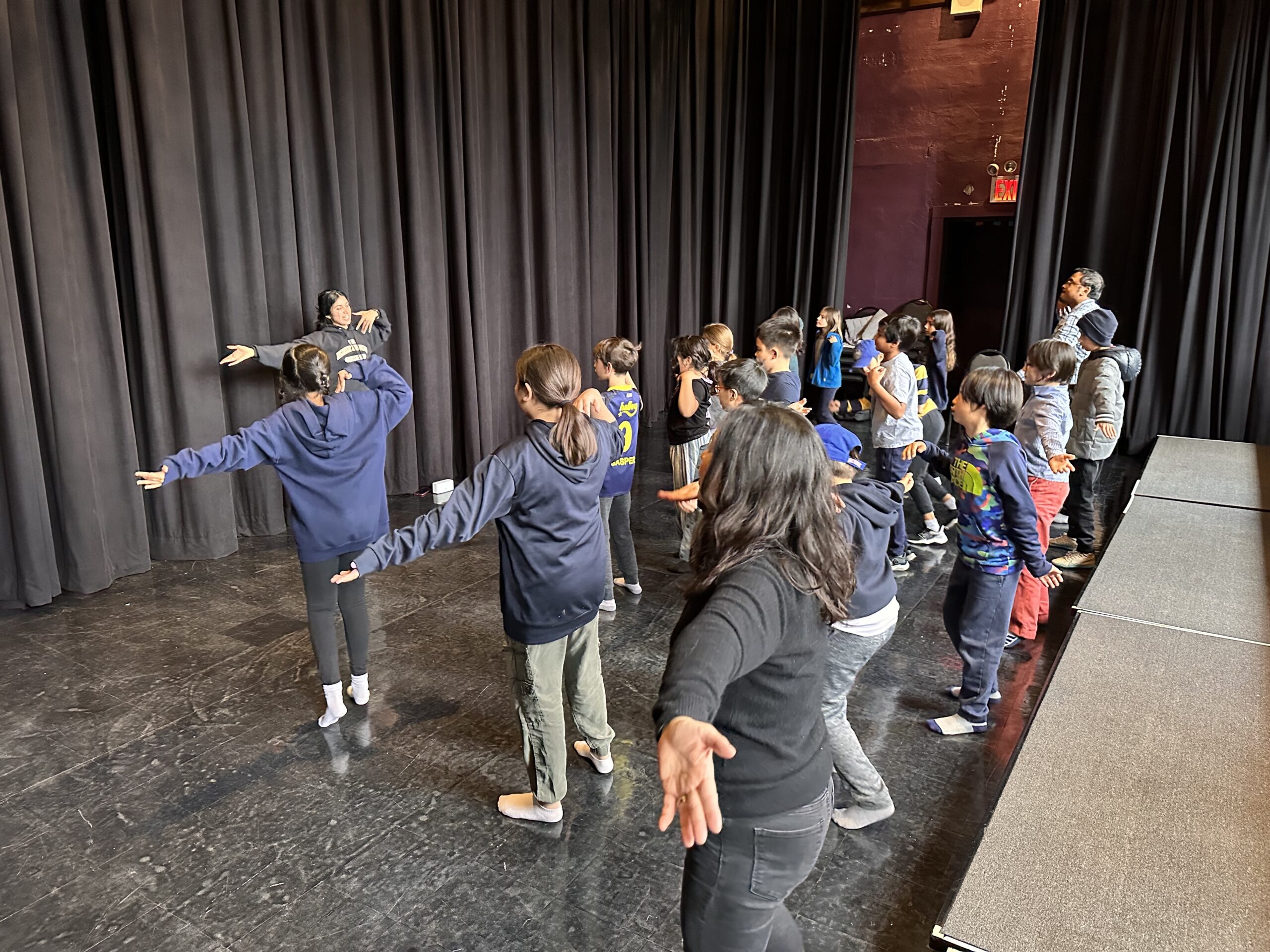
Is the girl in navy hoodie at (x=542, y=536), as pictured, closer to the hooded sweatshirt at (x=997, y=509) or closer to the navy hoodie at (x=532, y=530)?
the navy hoodie at (x=532, y=530)

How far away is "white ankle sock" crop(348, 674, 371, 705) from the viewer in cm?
345

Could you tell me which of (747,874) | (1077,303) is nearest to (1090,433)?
(1077,303)

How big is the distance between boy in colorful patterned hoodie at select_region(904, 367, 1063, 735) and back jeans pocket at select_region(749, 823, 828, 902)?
5.87ft

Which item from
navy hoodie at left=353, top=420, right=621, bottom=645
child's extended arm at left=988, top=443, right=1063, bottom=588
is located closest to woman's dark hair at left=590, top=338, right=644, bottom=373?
navy hoodie at left=353, top=420, right=621, bottom=645

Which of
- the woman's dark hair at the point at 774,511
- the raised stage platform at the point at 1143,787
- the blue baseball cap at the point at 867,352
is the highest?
the woman's dark hair at the point at 774,511

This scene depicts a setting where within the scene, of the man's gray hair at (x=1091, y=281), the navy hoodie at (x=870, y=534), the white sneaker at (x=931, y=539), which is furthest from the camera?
the man's gray hair at (x=1091, y=281)

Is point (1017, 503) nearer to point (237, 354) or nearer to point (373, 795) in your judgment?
point (373, 795)

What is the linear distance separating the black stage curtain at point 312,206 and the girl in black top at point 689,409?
2.49 m

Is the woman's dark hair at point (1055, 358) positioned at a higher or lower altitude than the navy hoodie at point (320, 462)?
higher

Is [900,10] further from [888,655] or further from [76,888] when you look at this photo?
[76,888]

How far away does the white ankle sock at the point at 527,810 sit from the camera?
277 cm

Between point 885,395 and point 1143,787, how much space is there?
2.48 meters

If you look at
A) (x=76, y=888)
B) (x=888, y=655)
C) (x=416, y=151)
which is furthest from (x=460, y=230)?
(x=76, y=888)

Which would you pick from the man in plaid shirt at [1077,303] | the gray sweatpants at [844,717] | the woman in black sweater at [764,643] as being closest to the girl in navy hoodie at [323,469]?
the gray sweatpants at [844,717]
